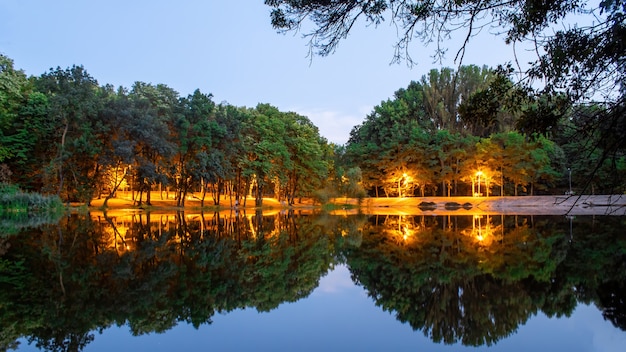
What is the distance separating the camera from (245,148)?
3631cm

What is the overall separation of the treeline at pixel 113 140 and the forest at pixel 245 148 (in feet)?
0.29

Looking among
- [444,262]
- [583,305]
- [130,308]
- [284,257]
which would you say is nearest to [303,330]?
[130,308]

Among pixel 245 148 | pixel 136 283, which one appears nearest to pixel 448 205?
pixel 245 148

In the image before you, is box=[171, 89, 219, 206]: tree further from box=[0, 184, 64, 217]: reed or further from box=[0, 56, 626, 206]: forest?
box=[0, 184, 64, 217]: reed

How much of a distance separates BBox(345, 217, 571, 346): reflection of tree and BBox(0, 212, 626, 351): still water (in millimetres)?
21

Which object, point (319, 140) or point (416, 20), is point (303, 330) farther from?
point (319, 140)

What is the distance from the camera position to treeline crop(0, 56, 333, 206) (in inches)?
1143

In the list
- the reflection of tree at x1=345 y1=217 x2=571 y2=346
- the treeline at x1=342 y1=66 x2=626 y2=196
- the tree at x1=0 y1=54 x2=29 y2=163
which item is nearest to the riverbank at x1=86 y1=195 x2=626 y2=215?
the treeline at x1=342 y1=66 x2=626 y2=196

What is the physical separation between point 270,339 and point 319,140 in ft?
130

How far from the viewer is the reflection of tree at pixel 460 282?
167 inches

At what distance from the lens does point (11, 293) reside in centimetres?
538

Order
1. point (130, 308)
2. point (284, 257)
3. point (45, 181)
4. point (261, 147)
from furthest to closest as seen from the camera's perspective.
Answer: point (261, 147) < point (45, 181) < point (284, 257) < point (130, 308)

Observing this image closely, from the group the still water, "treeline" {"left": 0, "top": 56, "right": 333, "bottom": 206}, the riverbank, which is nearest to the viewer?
the still water

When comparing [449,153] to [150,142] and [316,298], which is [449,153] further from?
[316,298]
